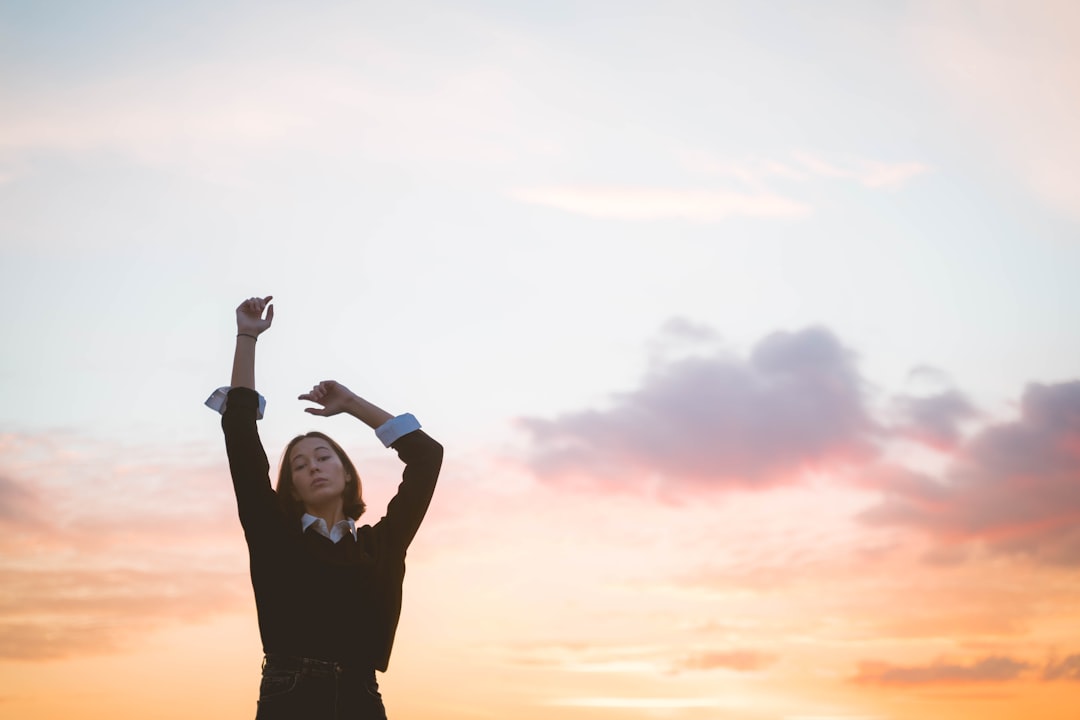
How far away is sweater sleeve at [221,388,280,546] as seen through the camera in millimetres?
7016

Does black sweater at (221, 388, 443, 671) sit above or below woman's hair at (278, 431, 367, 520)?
below

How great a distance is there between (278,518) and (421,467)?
38.6 inches

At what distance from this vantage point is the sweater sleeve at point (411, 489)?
7371 mm

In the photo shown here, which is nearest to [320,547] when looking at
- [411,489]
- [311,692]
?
[411,489]

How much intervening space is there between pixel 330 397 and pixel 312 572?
129 cm

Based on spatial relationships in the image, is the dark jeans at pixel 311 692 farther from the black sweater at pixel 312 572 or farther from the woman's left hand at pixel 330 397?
the woman's left hand at pixel 330 397

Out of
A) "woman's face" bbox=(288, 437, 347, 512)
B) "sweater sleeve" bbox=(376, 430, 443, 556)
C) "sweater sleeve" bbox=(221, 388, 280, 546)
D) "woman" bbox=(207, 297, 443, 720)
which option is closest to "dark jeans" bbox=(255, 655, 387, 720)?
"woman" bbox=(207, 297, 443, 720)

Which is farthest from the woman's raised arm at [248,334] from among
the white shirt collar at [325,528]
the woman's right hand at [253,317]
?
the white shirt collar at [325,528]

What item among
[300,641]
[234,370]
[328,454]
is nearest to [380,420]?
[328,454]

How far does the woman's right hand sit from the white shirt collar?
3.88 ft

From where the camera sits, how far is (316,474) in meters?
7.48

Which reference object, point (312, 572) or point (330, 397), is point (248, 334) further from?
point (312, 572)

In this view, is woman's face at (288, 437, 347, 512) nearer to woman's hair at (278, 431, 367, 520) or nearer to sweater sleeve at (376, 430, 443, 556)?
woman's hair at (278, 431, 367, 520)

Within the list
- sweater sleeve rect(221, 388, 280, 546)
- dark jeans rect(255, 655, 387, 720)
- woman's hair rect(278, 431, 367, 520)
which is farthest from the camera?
woman's hair rect(278, 431, 367, 520)
